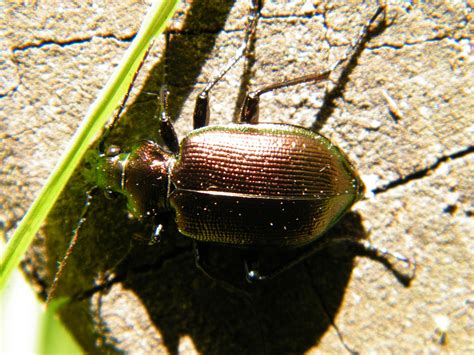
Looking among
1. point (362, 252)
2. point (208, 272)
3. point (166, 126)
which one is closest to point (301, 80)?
point (166, 126)

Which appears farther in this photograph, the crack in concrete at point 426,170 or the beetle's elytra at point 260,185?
the crack in concrete at point 426,170

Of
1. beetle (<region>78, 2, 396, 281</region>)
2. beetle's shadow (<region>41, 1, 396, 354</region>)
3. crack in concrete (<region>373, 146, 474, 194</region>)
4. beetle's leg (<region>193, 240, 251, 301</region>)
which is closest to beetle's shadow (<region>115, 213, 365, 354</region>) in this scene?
beetle's shadow (<region>41, 1, 396, 354</region>)

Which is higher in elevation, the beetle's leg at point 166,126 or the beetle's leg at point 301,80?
the beetle's leg at point 301,80

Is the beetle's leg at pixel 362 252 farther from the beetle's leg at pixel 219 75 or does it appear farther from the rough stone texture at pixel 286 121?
the beetle's leg at pixel 219 75

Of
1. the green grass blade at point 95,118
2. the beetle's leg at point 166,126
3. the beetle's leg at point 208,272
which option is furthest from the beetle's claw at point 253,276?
the green grass blade at point 95,118

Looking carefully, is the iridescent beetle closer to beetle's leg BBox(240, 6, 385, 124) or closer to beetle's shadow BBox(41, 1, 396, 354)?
beetle's leg BBox(240, 6, 385, 124)

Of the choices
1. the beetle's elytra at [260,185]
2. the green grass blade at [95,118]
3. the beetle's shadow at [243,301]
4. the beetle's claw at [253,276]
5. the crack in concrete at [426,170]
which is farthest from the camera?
the beetle's shadow at [243,301]

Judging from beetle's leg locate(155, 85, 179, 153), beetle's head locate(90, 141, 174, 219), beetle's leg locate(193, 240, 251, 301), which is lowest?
beetle's leg locate(193, 240, 251, 301)

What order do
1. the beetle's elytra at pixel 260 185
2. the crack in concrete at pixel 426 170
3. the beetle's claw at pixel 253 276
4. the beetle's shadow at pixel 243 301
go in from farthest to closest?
the beetle's shadow at pixel 243 301 < the crack in concrete at pixel 426 170 < the beetle's claw at pixel 253 276 < the beetle's elytra at pixel 260 185
